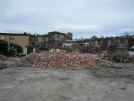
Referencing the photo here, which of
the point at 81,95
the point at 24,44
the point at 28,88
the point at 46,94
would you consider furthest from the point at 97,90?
the point at 24,44

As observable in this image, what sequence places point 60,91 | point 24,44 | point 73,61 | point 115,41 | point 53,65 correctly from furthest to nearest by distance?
point 115,41, point 24,44, point 73,61, point 53,65, point 60,91

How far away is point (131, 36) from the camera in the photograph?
44562 mm

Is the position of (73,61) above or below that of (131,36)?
below

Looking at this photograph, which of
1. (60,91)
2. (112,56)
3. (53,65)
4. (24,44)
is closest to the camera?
(60,91)

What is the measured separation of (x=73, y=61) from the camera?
22375 mm

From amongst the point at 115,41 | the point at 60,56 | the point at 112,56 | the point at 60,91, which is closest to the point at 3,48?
the point at 60,56

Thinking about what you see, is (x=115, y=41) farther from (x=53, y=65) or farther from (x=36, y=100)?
(x=36, y=100)

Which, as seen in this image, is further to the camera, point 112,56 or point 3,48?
point 3,48

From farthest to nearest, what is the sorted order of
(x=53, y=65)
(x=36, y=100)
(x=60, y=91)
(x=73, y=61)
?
(x=73, y=61) → (x=53, y=65) → (x=60, y=91) → (x=36, y=100)

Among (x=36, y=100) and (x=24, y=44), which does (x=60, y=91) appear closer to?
(x=36, y=100)

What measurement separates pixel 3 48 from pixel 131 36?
24649 millimetres

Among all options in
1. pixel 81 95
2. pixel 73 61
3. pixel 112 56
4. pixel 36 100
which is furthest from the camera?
pixel 112 56

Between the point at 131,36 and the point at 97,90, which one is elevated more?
the point at 131,36

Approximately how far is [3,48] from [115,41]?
931 inches
